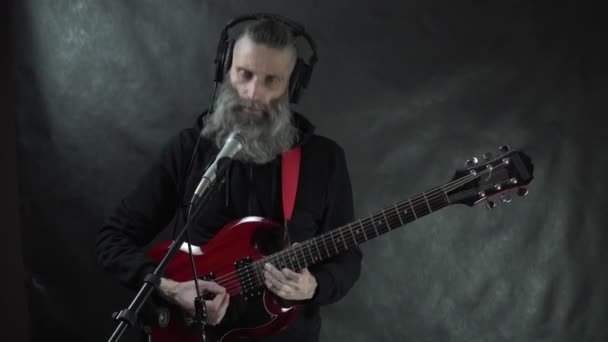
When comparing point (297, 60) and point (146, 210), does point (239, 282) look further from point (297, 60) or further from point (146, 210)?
point (297, 60)

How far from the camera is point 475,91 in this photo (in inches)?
136

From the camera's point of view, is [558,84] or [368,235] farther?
[558,84]

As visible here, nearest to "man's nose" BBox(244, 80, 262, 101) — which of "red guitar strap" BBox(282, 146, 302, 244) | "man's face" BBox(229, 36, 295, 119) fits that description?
"man's face" BBox(229, 36, 295, 119)

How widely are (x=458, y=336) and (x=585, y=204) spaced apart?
87 cm

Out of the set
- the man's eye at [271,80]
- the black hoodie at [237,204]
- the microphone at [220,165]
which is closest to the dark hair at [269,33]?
the man's eye at [271,80]

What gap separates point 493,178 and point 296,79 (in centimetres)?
86

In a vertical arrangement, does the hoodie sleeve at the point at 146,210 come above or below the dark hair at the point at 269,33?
below

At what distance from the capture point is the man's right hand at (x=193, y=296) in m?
2.48

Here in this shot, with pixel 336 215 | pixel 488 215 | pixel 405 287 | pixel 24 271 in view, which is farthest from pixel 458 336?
pixel 24 271

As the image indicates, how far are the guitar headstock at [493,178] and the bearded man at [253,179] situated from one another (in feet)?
1.62

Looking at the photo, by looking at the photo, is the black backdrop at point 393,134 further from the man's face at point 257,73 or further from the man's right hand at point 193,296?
the man's right hand at point 193,296

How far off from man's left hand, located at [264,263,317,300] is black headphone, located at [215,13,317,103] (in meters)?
0.71

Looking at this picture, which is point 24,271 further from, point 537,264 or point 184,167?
point 537,264

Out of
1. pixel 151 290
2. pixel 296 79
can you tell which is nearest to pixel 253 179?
pixel 296 79
